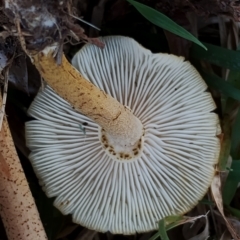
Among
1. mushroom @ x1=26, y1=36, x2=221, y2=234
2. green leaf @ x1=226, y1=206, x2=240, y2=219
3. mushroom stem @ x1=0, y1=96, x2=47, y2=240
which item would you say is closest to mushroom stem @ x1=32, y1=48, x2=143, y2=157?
mushroom @ x1=26, y1=36, x2=221, y2=234

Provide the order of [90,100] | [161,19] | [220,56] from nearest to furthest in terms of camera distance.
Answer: [90,100], [161,19], [220,56]

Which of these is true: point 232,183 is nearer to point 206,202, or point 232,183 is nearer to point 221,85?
point 206,202

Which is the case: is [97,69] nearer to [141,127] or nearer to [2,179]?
[141,127]

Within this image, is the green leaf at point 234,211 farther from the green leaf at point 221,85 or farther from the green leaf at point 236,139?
the green leaf at point 221,85

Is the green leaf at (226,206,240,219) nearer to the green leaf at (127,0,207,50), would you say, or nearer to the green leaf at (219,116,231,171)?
the green leaf at (219,116,231,171)

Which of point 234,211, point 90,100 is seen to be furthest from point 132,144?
point 234,211

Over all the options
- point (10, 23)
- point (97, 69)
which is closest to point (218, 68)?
point (97, 69)

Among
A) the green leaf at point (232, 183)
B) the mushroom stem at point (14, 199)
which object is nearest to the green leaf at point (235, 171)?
the green leaf at point (232, 183)
